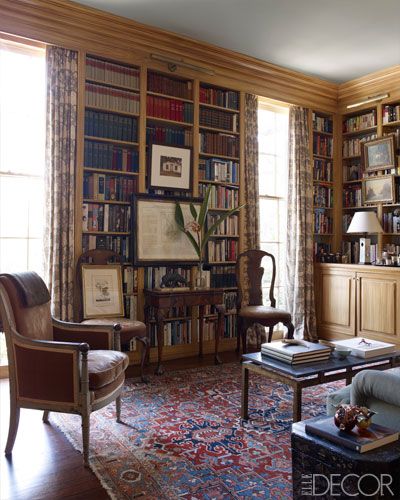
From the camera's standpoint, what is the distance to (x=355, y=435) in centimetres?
162

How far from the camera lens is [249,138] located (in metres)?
5.12

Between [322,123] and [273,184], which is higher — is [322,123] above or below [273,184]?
above

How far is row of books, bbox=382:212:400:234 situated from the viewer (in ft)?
17.1

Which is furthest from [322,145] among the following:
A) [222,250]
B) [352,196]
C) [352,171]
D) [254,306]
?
[254,306]

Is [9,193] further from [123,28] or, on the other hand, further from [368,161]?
[368,161]

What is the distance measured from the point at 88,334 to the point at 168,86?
2.81m

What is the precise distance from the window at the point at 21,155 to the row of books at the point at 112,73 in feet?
1.38

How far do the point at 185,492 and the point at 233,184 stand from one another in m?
3.51

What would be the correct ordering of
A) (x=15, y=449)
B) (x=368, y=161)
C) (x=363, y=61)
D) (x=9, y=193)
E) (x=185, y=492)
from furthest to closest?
1. (x=368, y=161)
2. (x=363, y=61)
3. (x=9, y=193)
4. (x=15, y=449)
5. (x=185, y=492)

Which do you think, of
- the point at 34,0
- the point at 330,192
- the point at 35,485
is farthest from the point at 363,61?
the point at 35,485

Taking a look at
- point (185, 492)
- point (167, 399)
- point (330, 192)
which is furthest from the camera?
point (330, 192)

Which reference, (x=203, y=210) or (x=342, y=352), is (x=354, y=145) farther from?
(x=342, y=352)

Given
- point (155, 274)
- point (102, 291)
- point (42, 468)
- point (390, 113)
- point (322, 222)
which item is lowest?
point (42, 468)

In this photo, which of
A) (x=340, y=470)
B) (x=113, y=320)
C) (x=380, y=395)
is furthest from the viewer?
(x=113, y=320)
